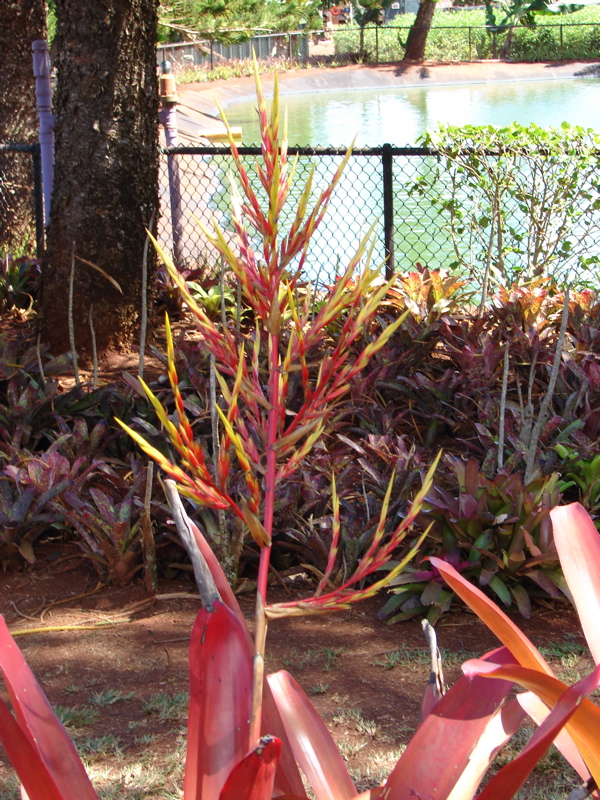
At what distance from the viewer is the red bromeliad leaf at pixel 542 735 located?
1.01 m

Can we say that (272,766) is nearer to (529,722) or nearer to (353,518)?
(529,722)

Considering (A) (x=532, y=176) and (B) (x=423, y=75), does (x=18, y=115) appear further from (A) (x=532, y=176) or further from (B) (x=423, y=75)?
(B) (x=423, y=75)

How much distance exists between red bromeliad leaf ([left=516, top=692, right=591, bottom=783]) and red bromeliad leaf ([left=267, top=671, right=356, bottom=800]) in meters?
0.34

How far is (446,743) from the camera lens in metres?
1.29

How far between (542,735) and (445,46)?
4739 centimetres

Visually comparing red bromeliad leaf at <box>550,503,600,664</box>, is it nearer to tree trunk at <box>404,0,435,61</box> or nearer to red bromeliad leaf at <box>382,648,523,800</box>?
red bromeliad leaf at <box>382,648,523,800</box>

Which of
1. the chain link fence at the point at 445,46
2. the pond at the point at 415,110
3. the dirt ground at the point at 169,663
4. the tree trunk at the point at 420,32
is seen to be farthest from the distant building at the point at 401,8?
the dirt ground at the point at 169,663

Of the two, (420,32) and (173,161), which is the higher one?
(420,32)

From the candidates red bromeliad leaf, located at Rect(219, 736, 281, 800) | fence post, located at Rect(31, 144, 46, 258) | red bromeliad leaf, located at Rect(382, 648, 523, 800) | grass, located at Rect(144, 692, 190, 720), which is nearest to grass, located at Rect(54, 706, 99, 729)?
grass, located at Rect(144, 692, 190, 720)

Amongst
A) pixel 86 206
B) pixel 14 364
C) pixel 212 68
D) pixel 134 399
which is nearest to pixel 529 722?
pixel 134 399

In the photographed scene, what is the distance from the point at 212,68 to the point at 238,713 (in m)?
37.5

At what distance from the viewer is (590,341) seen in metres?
4.50

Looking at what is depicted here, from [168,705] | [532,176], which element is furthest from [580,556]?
[532,176]

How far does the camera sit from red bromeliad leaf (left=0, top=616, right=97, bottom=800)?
1.22 m
